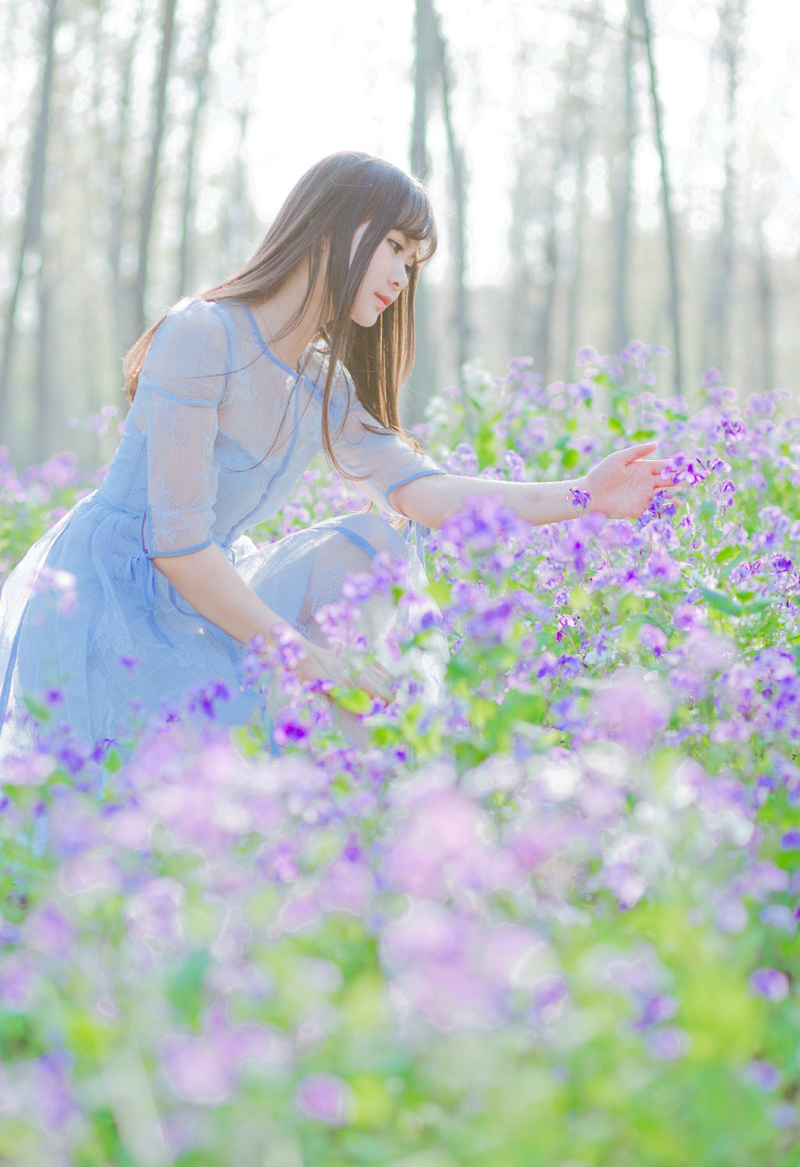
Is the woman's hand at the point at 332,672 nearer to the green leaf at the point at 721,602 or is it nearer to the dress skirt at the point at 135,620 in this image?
the dress skirt at the point at 135,620

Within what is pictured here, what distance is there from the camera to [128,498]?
290 cm

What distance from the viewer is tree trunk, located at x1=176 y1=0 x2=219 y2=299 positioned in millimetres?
10844

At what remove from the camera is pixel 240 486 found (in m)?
2.91

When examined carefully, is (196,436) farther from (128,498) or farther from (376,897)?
(376,897)

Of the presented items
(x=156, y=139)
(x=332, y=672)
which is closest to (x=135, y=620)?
(x=332, y=672)

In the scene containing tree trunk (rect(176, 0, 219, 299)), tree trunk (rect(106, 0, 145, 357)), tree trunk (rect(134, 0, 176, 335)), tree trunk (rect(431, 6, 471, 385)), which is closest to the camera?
tree trunk (rect(431, 6, 471, 385))

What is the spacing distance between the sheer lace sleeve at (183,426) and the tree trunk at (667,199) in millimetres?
4845

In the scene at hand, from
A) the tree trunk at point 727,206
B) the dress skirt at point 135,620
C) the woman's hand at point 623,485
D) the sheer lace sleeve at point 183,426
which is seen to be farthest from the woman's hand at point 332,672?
the tree trunk at point 727,206

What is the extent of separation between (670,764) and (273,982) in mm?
519

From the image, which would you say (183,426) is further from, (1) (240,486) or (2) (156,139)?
(2) (156,139)

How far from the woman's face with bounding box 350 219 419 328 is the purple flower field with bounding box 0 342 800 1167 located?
Answer: 0.95 meters

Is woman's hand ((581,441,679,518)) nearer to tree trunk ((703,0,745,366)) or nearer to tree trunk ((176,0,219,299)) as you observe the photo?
tree trunk ((176,0,219,299))

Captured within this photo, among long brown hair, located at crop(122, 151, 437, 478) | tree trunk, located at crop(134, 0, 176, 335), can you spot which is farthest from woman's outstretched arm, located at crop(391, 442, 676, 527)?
tree trunk, located at crop(134, 0, 176, 335)

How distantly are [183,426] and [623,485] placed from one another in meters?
1.04
